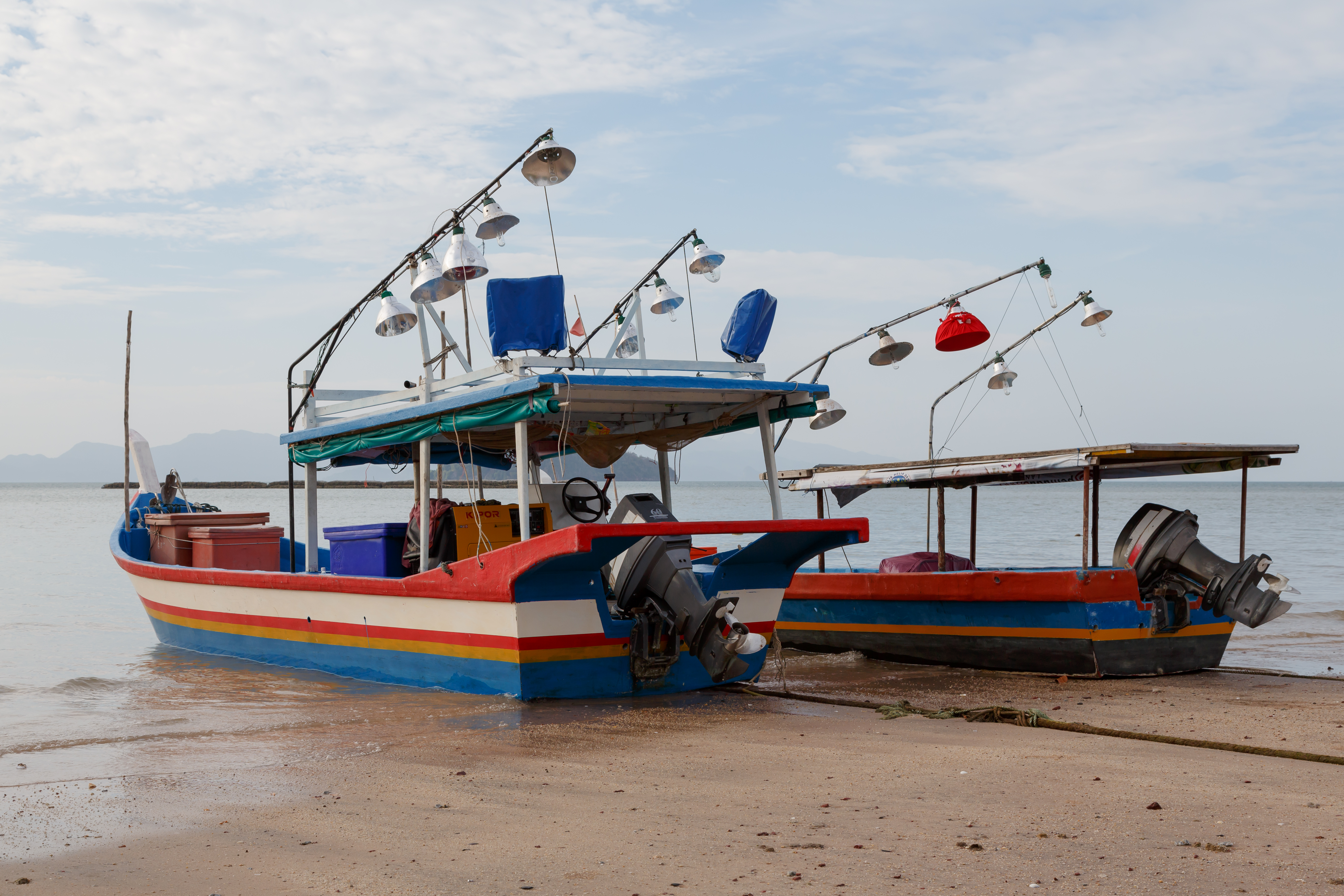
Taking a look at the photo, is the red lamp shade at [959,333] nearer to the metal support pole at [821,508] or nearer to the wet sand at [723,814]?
the metal support pole at [821,508]

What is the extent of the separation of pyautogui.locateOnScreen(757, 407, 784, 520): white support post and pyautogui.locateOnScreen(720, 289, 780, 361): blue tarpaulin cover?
526mm

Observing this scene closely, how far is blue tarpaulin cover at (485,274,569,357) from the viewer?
8.55 meters

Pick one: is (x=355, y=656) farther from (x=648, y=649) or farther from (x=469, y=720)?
(x=648, y=649)

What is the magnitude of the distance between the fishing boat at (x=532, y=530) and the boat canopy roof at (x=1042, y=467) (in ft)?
6.29

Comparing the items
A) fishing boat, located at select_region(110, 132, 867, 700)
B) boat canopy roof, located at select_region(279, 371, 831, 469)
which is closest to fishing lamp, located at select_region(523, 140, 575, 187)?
fishing boat, located at select_region(110, 132, 867, 700)

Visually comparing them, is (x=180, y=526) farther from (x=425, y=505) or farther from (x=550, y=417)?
(x=550, y=417)

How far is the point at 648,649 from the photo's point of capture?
29.1 feet

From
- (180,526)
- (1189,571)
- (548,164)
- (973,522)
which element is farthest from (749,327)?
(180,526)

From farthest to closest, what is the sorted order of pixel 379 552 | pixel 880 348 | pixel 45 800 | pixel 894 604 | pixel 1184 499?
pixel 1184 499 → pixel 880 348 → pixel 894 604 → pixel 379 552 → pixel 45 800

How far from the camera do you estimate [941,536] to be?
12.1 m

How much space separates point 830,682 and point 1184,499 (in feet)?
312

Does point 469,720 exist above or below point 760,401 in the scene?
below

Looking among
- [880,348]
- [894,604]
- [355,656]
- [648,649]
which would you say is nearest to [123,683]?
[355,656]

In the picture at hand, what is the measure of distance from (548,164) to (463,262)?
1132mm
